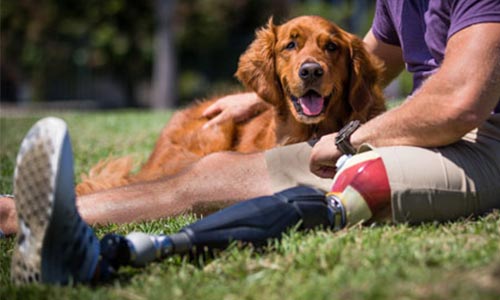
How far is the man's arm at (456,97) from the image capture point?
2.86 metres

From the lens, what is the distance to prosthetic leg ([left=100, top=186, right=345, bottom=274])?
2535 millimetres

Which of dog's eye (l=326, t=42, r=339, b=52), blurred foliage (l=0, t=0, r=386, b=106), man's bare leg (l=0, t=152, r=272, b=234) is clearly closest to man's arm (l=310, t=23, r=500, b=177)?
man's bare leg (l=0, t=152, r=272, b=234)

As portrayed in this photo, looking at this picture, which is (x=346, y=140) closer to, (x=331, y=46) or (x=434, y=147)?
(x=434, y=147)

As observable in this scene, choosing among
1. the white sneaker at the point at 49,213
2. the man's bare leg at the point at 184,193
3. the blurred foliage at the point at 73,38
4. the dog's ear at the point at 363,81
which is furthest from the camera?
the blurred foliage at the point at 73,38

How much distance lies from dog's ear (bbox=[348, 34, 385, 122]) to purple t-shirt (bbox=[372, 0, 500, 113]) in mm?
234

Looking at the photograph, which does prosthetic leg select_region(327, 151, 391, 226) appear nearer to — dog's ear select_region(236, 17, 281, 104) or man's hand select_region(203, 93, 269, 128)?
dog's ear select_region(236, 17, 281, 104)

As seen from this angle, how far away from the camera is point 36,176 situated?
2355 millimetres

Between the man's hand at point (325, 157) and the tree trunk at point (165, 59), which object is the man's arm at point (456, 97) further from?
the tree trunk at point (165, 59)

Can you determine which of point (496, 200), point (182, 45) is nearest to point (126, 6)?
point (182, 45)

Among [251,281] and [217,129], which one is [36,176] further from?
[217,129]

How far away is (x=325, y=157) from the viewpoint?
10.5ft

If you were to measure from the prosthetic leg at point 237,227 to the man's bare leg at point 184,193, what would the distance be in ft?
2.86

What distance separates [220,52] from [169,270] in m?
24.5

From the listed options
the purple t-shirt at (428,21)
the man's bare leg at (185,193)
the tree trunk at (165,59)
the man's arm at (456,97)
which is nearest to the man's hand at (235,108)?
the purple t-shirt at (428,21)
